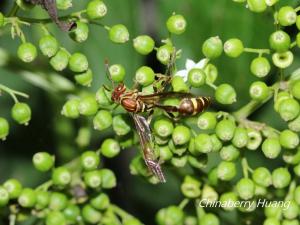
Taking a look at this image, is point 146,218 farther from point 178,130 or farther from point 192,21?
point 178,130

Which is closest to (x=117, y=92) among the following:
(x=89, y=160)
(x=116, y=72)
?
(x=116, y=72)

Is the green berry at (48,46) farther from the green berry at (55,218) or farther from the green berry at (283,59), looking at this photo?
the green berry at (283,59)

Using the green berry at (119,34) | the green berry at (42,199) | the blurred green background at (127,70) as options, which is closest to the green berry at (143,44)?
the green berry at (119,34)

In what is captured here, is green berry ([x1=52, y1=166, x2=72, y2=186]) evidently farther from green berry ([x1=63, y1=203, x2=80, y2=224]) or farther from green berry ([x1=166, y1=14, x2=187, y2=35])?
green berry ([x1=166, y1=14, x2=187, y2=35])

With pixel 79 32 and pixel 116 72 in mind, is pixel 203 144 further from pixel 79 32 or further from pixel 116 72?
pixel 79 32

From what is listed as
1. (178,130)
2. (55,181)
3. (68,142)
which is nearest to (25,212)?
(55,181)

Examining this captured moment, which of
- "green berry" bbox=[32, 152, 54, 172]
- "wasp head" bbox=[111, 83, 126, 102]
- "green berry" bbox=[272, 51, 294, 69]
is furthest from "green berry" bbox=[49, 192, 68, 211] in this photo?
"green berry" bbox=[272, 51, 294, 69]
